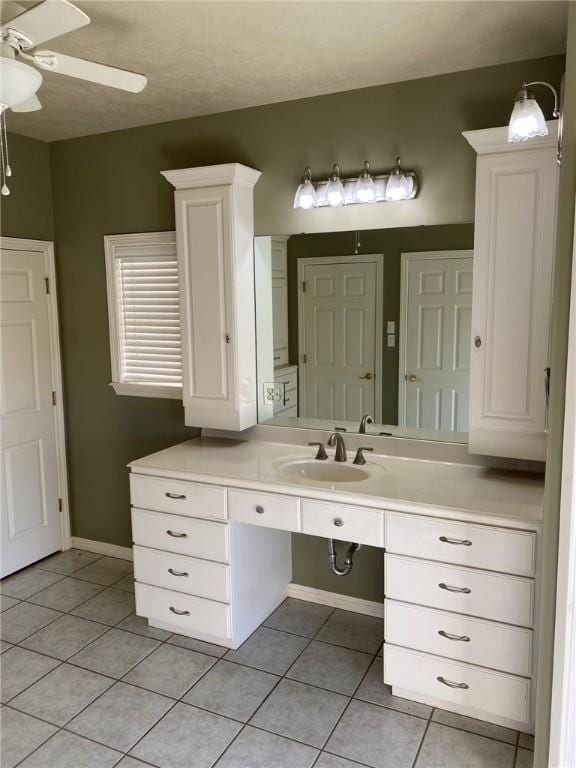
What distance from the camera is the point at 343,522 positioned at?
240cm

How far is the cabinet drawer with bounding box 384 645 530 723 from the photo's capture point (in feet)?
7.15

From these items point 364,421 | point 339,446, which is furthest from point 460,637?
point 364,421

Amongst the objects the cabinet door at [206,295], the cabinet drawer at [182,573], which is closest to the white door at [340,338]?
the cabinet door at [206,295]

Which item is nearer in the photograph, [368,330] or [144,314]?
[368,330]

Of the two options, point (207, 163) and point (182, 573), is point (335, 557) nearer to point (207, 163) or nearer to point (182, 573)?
point (182, 573)

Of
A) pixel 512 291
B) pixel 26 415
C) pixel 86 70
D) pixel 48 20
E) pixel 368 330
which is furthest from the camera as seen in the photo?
pixel 26 415

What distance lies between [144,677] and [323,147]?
251cm

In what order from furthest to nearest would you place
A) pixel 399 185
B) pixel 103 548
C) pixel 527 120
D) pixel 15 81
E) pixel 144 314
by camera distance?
1. pixel 103 548
2. pixel 144 314
3. pixel 399 185
4. pixel 527 120
5. pixel 15 81

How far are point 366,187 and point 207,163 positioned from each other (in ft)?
3.02

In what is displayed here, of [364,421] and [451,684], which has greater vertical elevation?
[364,421]

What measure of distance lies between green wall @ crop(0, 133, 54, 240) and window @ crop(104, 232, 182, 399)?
459 mm

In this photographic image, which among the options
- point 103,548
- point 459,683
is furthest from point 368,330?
point 103,548

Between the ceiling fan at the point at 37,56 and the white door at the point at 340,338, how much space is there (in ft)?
4.30

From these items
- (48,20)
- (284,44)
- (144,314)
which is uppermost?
(284,44)
